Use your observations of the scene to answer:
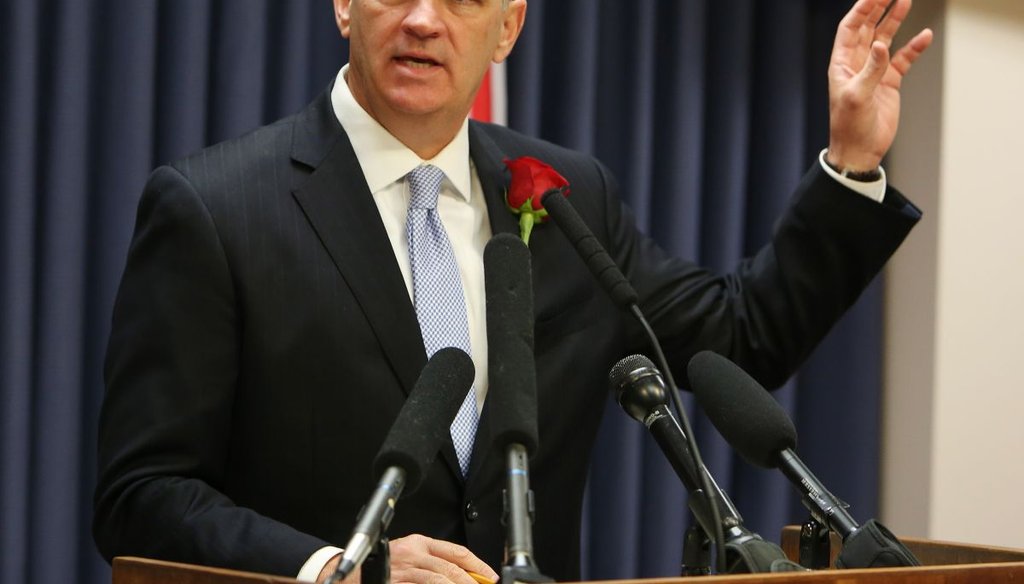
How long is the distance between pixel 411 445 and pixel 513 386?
0.12 metres

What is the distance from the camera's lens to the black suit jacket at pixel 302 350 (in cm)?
192

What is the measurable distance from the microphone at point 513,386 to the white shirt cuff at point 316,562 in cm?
41

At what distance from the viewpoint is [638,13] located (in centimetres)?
355

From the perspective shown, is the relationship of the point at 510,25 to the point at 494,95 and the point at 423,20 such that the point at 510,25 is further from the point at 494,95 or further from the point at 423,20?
the point at 494,95

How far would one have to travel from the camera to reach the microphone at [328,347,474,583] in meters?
1.11

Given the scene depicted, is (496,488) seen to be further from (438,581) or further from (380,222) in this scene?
(438,581)

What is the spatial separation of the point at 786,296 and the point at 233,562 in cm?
107

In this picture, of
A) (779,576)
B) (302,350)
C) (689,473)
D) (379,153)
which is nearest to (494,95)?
(379,153)

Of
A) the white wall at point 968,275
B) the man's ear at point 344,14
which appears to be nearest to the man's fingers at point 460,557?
the man's ear at point 344,14

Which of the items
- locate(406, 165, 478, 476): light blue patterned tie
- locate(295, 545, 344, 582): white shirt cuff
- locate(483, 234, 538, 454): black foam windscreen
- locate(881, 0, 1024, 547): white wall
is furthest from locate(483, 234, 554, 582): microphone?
locate(881, 0, 1024, 547): white wall

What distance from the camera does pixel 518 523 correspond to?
1187mm

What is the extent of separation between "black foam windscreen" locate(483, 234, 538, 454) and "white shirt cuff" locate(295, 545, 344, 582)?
0.38 meters

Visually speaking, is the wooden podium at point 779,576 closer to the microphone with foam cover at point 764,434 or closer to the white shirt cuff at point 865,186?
the microphone with foam cover at point 764,434

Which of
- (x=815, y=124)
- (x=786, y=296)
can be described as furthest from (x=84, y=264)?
(x=815, y=124)
